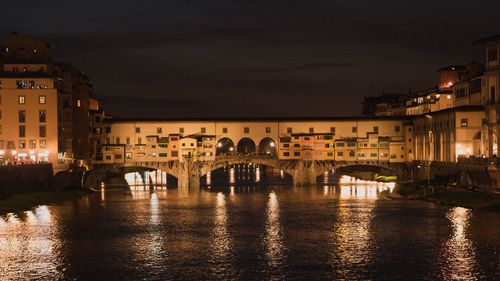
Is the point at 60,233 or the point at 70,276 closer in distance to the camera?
the point at 70,276

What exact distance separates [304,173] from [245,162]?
965cm

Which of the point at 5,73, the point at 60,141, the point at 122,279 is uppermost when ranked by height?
the point at 5,73

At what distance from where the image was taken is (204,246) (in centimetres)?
5634

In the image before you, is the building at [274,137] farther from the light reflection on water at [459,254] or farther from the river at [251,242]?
the light reflection on water at [459,254]

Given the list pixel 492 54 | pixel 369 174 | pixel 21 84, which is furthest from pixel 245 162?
pixel 492 54

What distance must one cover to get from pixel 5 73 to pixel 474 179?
59559mm

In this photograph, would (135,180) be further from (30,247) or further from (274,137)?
(30,247)

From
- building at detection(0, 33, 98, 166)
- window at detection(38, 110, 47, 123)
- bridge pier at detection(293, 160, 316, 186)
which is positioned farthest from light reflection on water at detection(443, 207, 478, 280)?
bridge pier at detection(293, 160, 316, 186)

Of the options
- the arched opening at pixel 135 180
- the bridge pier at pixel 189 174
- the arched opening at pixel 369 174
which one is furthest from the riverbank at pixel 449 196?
the arched opening at pixel 135 180

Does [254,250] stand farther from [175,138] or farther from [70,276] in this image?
[175,138]

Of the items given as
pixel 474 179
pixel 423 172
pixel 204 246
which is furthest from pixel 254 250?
pixel 423 172

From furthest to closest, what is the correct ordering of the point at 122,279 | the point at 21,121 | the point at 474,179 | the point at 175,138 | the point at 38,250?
the point at 175,138, the point at 21,121, the point at 474,179, the point at 38,250, the point at 122,279

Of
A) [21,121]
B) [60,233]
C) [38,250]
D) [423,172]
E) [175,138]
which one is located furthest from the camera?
[175,138]

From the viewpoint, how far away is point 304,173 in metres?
129
